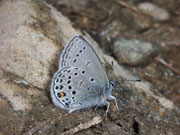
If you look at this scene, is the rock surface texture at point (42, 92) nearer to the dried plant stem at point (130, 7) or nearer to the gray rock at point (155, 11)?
the dried plant stem at point (130, 7)

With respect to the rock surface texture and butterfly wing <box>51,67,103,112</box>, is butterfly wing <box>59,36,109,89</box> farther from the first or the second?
the rock surface texture

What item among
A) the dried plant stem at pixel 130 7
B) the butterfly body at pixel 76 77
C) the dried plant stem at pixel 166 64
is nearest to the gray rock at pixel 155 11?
the dried plant stem at pixel 130 7

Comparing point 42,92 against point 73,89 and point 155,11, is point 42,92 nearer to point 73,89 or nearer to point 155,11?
point 73,89

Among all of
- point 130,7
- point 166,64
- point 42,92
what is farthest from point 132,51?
point 42,92

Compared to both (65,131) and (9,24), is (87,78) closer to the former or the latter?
(65,131)

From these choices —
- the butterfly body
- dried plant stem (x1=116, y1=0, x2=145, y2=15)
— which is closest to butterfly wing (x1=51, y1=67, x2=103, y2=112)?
the butterfly body

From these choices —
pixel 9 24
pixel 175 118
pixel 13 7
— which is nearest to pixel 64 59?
pixel 9 24

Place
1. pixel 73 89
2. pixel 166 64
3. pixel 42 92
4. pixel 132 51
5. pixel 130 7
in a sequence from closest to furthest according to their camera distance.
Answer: pixel 73 89
pixel 42 92
pixel 132 51
pixel 166 64
pixel 130 7
